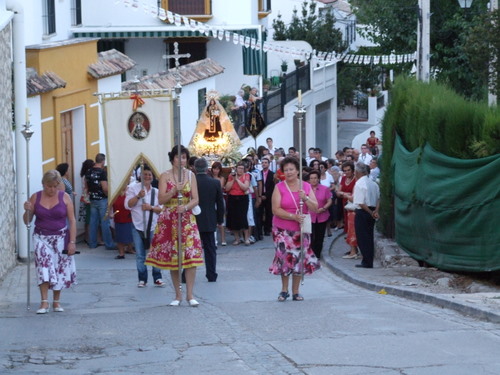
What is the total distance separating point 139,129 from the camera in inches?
656

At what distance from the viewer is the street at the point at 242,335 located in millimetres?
9250

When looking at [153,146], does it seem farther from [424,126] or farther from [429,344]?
[429,344]

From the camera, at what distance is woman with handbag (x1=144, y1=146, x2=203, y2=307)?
13094 mm

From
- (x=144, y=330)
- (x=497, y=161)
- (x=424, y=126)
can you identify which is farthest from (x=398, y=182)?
(x=144, y=330)

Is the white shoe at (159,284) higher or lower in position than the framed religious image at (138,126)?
lower

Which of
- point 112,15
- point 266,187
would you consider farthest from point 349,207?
point 112,15

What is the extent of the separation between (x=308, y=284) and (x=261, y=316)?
11.7 ft

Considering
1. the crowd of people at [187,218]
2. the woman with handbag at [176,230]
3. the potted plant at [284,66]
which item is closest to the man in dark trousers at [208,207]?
the crowd of people at [187,218]

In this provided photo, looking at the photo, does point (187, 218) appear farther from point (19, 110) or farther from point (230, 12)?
point (230, 12)

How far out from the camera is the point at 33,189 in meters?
18.5

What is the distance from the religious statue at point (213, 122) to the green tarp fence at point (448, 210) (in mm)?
7137

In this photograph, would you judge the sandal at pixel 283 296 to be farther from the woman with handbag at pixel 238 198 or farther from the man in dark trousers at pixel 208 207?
the woman with handbag at pixel 238 198

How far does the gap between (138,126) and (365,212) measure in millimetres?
3618

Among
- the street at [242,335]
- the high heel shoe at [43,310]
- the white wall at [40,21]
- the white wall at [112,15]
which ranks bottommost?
the high heel shoe at [43,310]
